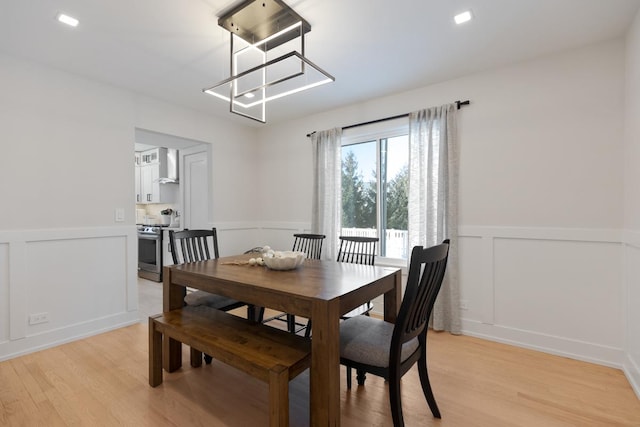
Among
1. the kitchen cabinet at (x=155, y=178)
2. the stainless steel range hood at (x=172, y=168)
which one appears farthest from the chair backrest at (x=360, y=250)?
the kitchen cabinet at (x=155, y=178)

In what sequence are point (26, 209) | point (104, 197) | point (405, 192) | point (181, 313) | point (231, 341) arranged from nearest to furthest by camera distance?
point (231, 341) → point (181, 313) → point (26, 209) → point (104, 197) → point (405, 192)

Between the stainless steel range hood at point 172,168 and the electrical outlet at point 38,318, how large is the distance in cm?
296

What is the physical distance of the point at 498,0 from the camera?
1.92 meters

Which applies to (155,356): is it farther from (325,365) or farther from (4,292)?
(4,292)

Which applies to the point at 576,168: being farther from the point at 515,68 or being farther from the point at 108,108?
the point at 108,108

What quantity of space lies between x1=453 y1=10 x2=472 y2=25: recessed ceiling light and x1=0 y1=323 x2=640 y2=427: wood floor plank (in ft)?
8.21

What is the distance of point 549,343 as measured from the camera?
2564 mm

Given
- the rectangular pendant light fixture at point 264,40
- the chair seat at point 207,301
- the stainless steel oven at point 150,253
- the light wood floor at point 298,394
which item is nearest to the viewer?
the light wood floor at point 298,394

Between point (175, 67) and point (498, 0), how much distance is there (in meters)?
2.57

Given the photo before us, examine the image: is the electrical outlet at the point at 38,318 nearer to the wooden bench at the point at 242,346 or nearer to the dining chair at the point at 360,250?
the wooden bench at the point at 242,346

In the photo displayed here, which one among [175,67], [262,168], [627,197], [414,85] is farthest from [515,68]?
[262,168]

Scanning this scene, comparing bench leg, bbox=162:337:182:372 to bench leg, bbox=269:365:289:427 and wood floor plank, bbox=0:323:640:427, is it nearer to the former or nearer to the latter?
wood floor plank, bbox=0:323:640:427

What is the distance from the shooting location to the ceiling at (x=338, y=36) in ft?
6.46

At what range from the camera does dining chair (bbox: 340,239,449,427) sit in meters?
1.46
